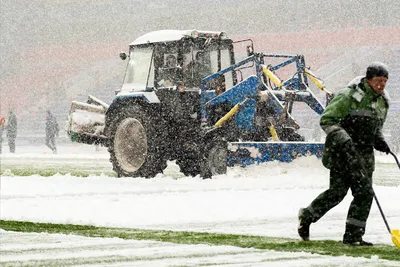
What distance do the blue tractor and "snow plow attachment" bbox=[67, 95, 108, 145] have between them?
853mm

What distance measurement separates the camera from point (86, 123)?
22391 mm

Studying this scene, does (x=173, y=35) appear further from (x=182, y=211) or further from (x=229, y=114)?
(x=182, y=211)

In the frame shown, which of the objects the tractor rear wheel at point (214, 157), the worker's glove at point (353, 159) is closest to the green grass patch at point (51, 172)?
the tractor rear wheel at point (214, 157)

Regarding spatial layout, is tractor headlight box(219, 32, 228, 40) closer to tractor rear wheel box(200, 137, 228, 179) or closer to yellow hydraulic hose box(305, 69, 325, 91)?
yellow hydraulic hose box(305, 69, 325, 91)

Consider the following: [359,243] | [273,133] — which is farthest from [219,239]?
[273,133]

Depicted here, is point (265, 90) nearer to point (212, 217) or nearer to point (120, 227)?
point (212, 217)

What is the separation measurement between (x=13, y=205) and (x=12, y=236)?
380cm

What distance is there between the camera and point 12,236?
10.2m

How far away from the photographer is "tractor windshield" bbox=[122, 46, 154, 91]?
21.2 meters

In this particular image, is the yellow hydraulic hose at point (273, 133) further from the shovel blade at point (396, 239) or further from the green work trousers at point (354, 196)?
the shovel blade at point (396, 239)

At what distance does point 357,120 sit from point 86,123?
44.7 ft

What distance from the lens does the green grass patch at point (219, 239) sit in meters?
8.73

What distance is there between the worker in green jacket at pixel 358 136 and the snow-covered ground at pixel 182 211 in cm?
51

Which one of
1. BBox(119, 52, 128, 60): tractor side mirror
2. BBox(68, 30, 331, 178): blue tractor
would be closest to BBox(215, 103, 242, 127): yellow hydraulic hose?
BBox(68, 30, 331, 178): blue tractor
